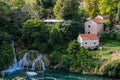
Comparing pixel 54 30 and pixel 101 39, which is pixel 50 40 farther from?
pixel 101 39

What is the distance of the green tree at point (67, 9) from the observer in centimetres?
5410

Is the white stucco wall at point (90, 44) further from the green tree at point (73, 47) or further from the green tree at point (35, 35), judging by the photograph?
the green tree at point (35, 35)

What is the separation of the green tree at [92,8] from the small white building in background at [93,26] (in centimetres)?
485

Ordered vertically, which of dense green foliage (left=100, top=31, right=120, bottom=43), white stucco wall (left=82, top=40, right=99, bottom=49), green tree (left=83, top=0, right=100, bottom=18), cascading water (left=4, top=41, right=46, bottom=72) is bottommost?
cascading water (left=4, top=41, right=46, bottom=72)

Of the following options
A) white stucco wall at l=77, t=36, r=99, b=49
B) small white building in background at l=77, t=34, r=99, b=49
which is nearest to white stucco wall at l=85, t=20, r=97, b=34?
Result: small white building in background at l=77, t=34, r=99, b=49

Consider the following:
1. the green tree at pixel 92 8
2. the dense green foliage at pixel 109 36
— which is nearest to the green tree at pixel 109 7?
the green tree at pixel 92 8

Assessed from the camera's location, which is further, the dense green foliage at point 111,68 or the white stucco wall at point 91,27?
the white stucco wall at point 91,27

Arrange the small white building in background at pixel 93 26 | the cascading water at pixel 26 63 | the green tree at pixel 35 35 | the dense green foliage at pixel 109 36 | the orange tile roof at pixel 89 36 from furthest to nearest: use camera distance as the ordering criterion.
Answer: the small white building in background at pixel 93 26 < the dense green foliage at pixel 109 36 < the orange tile roof at pixel 89 36 < the green tree at pixel 35 35 < the cascading water at pixel 26 63

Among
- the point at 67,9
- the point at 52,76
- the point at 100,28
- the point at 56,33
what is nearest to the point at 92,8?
the point at 100,28

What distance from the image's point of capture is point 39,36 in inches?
1965

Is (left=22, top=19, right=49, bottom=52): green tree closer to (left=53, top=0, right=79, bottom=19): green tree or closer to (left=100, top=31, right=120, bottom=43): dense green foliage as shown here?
(left=53, top=0, right=79, bottom=19): green tree

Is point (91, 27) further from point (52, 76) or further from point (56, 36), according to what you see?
point (52, 76)

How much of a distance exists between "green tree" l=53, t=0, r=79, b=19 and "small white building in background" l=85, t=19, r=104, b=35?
225cm

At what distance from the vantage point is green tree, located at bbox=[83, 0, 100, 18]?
5988 centimetres
